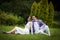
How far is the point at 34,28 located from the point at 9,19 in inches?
16.7

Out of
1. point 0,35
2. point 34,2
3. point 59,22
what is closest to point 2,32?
point 0,35

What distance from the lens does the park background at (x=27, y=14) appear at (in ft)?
8.67

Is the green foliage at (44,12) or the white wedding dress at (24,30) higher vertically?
the green foliage at (44,12)

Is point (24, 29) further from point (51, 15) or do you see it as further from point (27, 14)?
point (51, 15)

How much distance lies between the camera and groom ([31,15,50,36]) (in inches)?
105

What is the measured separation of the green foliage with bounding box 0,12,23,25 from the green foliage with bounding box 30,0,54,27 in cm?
24

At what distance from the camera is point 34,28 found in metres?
2.70

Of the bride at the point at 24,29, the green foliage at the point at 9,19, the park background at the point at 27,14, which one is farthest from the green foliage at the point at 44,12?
the green foliage at the point at 9,19

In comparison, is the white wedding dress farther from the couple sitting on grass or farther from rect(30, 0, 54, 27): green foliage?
rect(30, 0, 54, 27): green foliage

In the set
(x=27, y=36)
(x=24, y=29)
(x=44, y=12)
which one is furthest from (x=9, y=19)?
(x=44, y=12)

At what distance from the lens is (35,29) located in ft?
8.84

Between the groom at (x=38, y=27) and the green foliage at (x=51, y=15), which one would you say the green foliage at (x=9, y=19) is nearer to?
the groom at (x=38, y=27)

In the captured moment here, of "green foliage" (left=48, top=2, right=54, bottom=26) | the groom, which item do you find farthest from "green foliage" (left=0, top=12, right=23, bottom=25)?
"green foliage" (left=48, top=2, right=54, bottom=26)

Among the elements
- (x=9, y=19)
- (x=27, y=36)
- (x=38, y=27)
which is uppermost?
(x=9, y=19)
